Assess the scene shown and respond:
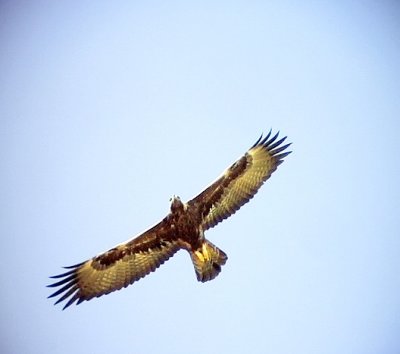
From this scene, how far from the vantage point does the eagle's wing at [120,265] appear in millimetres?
7445

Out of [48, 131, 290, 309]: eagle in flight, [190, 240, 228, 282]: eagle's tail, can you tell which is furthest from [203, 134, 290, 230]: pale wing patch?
[190, 240, 228, 282]: eagle's tail

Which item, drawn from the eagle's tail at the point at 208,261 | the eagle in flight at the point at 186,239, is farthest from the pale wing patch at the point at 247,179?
the eagle's tail at the point at 208,261

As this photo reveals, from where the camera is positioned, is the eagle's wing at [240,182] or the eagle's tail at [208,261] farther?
the eagle's wing at [240,182]

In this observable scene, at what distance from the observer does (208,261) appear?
721 centimetres

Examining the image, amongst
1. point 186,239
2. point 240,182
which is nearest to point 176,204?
point 186,239

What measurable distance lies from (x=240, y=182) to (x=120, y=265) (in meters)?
2.33

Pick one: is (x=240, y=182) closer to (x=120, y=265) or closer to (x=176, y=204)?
(x=176, y=204)

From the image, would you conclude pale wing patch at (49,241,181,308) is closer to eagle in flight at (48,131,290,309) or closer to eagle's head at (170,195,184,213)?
eagle in flight at (48,131,290,309)

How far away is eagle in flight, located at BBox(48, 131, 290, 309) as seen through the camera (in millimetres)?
7262

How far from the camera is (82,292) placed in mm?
7473

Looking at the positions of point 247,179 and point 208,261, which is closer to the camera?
point 208,261

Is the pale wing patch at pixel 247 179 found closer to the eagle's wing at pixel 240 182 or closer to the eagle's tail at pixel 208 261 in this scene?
the eagle's wing at pixel 240 182

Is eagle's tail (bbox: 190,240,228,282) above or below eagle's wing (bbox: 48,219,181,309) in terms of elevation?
below

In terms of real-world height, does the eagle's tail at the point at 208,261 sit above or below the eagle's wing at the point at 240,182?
below
